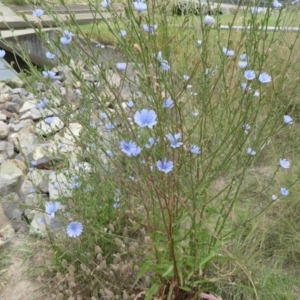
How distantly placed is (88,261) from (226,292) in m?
0.67

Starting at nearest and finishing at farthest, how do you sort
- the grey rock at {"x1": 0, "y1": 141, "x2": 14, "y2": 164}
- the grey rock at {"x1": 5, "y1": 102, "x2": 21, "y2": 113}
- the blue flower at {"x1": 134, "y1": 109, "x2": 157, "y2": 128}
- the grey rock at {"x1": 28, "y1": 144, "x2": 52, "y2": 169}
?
the blue flower at {"x1": 134, "y1": 109, "x2": 157, "y2": 128}, the grey rock at {"x1": 28, "y1": 144, "x2": 52, "y2": 169}, the grey rock at {"x1": 0, "y1": 141, "x2": 14, "y2": 164}, the grey rock at {"x1": 5, "y1": 102, "x2": 21, "y2": 113}

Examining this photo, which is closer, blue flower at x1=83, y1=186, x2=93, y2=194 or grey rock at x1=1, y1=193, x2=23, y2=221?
blue flower at x1=83, y1=186, x2=93, y2=194

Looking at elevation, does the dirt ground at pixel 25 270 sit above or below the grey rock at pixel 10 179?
above

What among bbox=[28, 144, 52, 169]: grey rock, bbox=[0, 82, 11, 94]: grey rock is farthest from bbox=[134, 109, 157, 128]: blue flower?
bbox=[0, 82, 11, 94]: grey rock

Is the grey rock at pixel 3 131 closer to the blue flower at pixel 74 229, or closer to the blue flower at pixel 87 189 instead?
the blue flower at pixel 87 189

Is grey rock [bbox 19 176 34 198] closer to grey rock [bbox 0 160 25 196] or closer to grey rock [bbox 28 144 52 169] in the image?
grey rock [bbox 0 160 25 196]

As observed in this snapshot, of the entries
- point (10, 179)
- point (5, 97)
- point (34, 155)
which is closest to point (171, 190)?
point (10, 179)

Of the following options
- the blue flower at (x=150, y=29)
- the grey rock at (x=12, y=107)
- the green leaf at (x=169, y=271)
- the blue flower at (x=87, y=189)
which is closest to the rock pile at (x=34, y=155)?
the grey rock at (x=12, y=107)

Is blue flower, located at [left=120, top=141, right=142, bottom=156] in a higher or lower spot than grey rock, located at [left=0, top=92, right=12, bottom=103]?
higher

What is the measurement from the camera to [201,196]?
1753 millimetres

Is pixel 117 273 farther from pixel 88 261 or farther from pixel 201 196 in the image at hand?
pixel 201 196

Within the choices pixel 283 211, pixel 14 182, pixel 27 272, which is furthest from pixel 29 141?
pixel 283 211

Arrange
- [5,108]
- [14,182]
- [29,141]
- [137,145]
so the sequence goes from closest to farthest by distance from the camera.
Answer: [137,145] < [14,182] < [29,141] < [5,108]

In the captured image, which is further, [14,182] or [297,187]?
[14,182]
